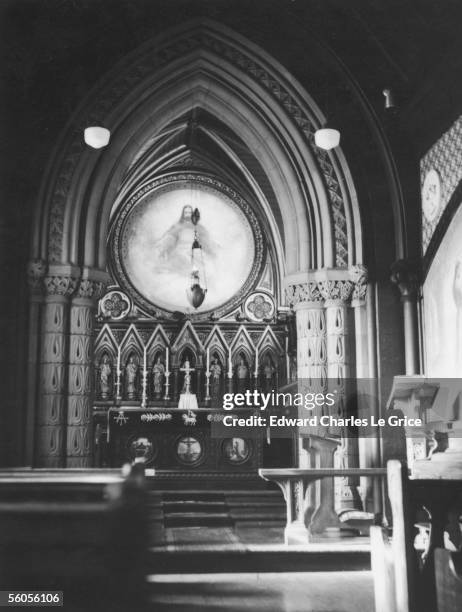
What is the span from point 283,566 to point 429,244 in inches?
203

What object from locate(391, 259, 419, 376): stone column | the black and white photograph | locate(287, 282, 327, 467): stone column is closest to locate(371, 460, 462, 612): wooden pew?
the black and white photograph

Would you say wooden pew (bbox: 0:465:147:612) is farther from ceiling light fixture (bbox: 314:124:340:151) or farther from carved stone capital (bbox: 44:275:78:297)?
ceiling light fixture (bbox: 314:124:340:151)

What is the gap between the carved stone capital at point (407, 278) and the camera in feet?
33.9

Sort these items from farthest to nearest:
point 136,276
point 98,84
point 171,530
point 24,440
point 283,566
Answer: point 136,276 → point 98,84 → point 24,440 → point 171,530 → point 283,566

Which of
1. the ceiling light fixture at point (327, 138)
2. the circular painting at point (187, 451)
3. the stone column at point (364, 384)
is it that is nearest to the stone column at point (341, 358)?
the stone column at point (364, 384)

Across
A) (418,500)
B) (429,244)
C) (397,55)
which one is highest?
(397,55)

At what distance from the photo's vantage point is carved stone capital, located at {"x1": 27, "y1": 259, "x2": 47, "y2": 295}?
9.98 metres

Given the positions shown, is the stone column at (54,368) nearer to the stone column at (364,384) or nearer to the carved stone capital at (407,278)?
the stone column at (364,384)

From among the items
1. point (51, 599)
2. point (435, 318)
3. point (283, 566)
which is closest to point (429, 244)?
point (435, 318)

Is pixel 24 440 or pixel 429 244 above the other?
pixel 429 244

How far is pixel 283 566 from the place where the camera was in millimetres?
6375

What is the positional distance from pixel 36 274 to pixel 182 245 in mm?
7488

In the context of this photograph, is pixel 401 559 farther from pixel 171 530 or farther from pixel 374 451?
pixel 374 451

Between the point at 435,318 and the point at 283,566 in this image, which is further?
the point at 435,318
